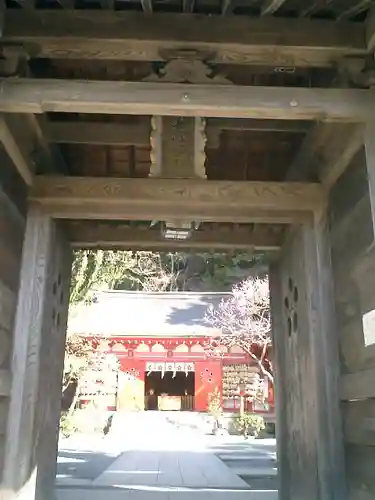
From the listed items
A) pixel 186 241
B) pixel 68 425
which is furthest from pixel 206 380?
pixel 186 241

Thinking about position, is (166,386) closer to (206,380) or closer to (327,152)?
(206,380)

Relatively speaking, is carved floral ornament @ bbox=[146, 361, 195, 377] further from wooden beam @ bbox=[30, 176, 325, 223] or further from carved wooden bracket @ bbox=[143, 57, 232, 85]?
carved wooden bracket @ bbox=[143, 57, 232, 85]

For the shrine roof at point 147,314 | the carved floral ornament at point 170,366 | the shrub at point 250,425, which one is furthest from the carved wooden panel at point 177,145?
the carved floral ornament at point 170,366

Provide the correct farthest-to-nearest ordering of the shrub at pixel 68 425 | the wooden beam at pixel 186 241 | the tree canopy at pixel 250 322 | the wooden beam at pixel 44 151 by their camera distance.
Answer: the tree canopy at pixel 250 322 < the shrub at pixel 68 425 < the wooden beam at pixel 186 241 < the wooden beam at pixel 44 151

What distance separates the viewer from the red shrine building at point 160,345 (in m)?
18.5

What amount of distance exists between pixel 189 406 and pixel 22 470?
22.3 meters

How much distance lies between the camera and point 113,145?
3912 mm

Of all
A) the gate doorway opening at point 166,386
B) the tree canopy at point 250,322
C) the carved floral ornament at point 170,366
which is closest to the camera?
the tree canopy at point 250,322

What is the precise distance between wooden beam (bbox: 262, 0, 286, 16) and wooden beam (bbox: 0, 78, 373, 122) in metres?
0.35

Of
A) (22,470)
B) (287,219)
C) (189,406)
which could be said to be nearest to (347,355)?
(287,219)

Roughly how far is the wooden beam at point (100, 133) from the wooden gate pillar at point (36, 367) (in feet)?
1.79

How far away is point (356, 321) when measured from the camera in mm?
2951

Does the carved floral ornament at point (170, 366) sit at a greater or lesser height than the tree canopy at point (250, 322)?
lesser

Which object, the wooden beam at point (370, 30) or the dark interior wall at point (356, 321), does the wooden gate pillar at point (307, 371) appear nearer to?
the dark interior wall at point (356, 321)
